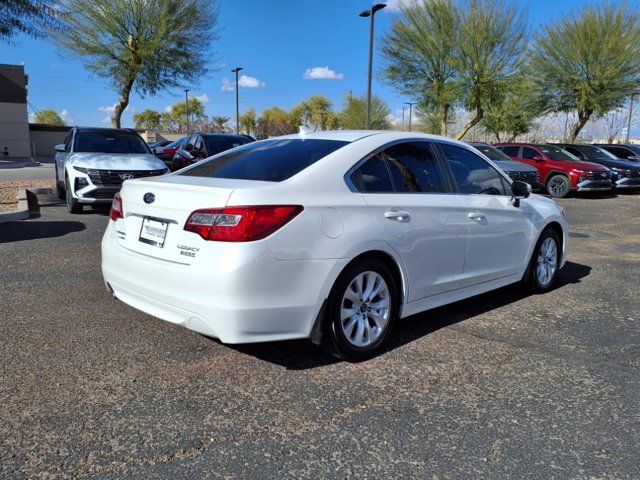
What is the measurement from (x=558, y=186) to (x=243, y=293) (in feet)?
54.4

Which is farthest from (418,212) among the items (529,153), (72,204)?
(529,153)

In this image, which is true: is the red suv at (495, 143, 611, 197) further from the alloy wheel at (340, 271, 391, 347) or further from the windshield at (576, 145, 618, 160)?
the alloy wheel at (340, 271, 391, 347)

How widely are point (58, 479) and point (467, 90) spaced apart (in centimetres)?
2663

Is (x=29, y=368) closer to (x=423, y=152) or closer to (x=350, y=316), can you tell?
(x=350, y=316)

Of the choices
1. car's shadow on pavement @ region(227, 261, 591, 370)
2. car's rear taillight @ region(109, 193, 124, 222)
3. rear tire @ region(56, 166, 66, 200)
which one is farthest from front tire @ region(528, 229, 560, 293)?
rear tire @ region(56, 166, 66, 200)

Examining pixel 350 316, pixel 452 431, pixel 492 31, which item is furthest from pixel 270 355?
pixel 492 31

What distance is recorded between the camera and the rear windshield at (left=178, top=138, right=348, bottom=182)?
12.6 feet

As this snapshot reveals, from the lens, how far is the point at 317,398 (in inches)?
130

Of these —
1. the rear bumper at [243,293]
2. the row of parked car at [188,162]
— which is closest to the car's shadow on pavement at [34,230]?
the row of parked car at [188,162]

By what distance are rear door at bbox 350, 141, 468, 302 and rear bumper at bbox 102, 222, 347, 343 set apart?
0.61m

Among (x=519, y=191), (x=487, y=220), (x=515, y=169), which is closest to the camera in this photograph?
(x=487, y=220)

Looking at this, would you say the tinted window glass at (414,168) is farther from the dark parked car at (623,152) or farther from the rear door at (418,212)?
the dark parked car at (623,152)

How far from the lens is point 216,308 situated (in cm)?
327

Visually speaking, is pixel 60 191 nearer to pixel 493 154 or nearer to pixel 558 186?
pixel 493 154
